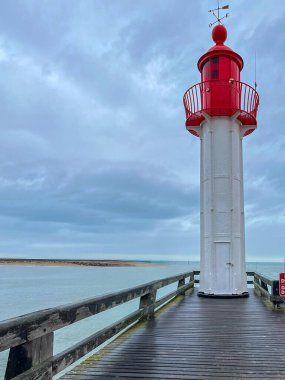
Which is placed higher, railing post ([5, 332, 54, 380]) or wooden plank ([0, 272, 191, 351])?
wooden plank ([0, 272, 191, 351])

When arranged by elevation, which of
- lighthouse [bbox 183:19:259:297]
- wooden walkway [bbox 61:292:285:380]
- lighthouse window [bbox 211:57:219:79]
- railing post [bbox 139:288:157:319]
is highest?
lighthouse window [bbox 211:57:219:79]

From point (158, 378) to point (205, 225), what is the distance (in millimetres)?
7371

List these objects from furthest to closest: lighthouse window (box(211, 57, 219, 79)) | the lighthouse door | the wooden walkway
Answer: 1. lighthouse window (box(211, 57, 219, 79))
2. the lighthouse door
3. the wooden walkway

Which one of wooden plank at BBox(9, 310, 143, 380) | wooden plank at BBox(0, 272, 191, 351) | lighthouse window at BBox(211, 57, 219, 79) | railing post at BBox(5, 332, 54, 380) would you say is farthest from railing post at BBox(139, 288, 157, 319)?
lighthouse window at BBox(211, 57, 219, 79)

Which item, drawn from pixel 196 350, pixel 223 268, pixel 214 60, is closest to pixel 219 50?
pixel 214 60

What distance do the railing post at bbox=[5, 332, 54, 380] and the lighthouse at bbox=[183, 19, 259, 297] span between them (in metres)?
Result: 8.16

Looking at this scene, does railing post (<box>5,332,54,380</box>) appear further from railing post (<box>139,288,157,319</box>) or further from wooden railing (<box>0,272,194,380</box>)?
railing post (<box>139,288,157,319</box>)

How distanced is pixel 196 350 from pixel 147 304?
7.49 feet

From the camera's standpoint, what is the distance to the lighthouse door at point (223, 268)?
34.0 feet

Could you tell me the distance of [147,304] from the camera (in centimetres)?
698

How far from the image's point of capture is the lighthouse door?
1037 cm

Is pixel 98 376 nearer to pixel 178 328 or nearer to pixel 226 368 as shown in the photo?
pixel 226 368

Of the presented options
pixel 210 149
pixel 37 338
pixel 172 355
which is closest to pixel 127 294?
→ pixel 172 355

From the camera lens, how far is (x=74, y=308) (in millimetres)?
3418
